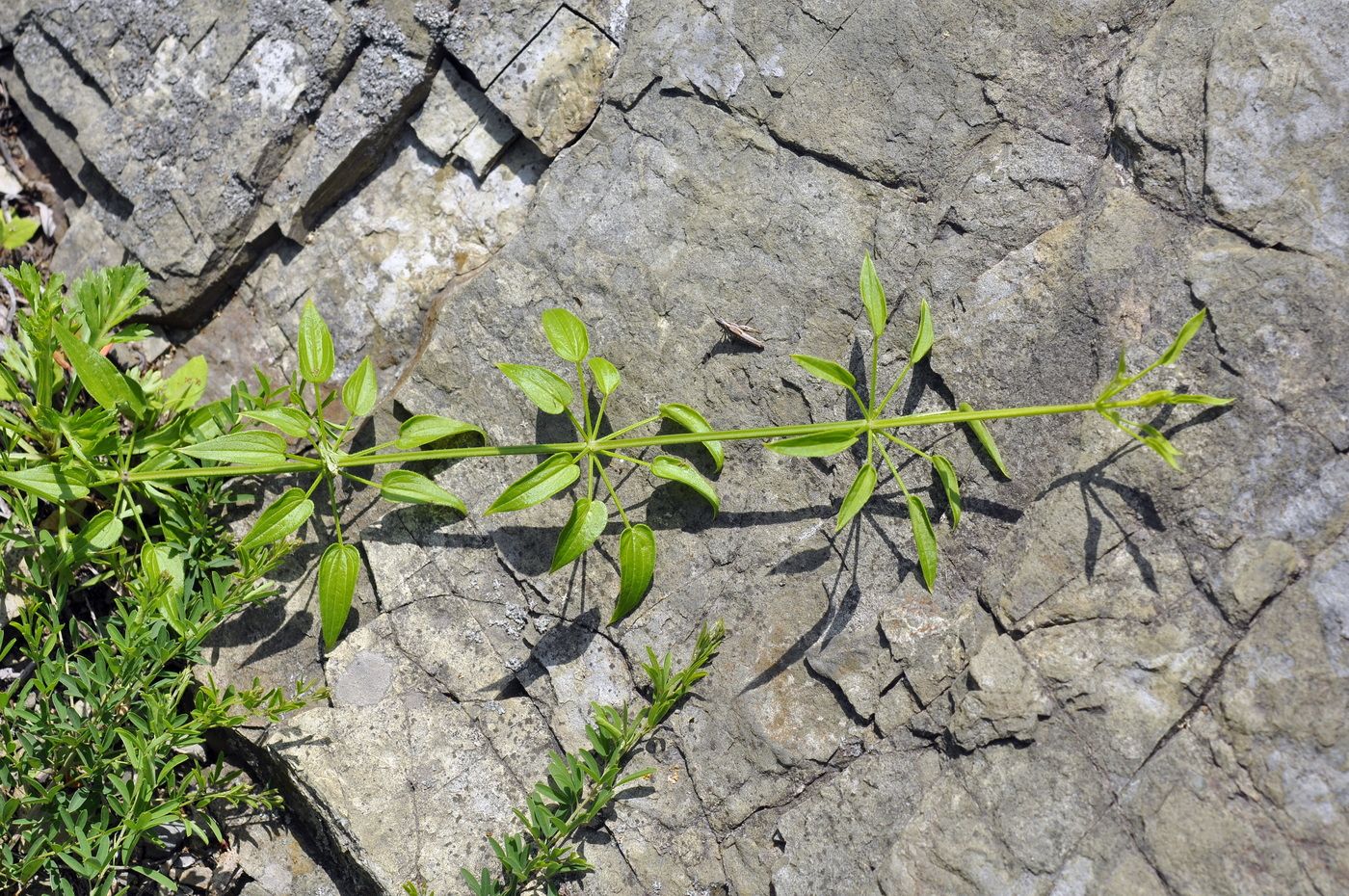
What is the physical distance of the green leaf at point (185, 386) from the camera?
332 cm

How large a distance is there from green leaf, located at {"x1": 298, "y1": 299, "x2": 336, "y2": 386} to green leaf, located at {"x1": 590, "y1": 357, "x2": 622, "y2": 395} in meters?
0.86

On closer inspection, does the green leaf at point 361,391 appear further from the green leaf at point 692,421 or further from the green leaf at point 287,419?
the green leaf at point 692,421

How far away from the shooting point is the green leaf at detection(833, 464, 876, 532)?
2.70 m

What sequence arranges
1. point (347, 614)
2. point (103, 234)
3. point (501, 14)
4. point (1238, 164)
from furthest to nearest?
point (103, 234)
point (501, 14)
point (347, 614)
point (1238, 164)

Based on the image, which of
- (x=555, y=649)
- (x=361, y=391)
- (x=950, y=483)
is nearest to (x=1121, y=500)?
(x=950, y=483)

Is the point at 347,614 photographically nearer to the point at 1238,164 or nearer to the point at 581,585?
the point at 581,585

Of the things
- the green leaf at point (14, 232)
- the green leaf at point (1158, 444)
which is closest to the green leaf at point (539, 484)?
the green leaf at point (1158, 444)

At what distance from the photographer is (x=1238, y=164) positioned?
2738 millimetres

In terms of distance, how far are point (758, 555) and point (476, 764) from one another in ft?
3.54

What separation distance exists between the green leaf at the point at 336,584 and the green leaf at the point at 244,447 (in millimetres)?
358

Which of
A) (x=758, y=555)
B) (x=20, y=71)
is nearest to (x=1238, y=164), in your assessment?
(x=758, y=555)

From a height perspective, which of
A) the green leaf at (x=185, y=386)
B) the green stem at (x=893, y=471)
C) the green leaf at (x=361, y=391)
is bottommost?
the green stem at (x=893, y=471)

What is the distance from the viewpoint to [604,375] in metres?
2.99

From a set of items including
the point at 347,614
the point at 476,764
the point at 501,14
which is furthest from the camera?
the point at 501,14
